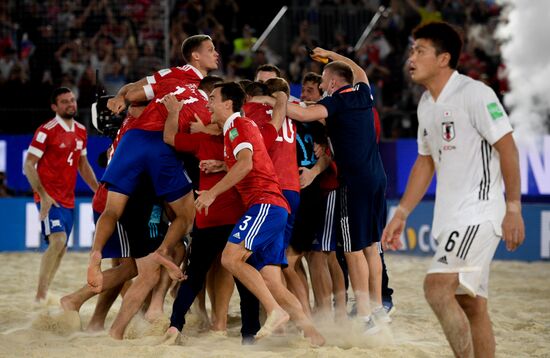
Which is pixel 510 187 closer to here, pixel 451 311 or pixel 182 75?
pixel 451 311

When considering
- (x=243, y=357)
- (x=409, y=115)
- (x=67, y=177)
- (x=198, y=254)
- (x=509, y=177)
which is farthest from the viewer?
(x=409, y=115)

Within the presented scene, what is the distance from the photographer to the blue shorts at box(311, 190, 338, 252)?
8.04m

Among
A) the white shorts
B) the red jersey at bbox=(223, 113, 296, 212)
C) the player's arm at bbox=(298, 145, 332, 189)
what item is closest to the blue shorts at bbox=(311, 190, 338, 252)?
the player's arm at bbox=(298, 145, 332, 189)

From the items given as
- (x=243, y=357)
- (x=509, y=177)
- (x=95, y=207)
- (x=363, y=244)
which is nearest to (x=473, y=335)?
(x=509, y=177)

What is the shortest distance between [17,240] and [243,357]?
9354 mm

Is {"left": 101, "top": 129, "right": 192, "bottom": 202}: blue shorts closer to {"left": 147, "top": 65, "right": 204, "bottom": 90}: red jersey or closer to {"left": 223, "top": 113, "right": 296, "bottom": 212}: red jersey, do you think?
{"left": 147, "top": 65, "right": 204, "bottom": 90}: red jersey

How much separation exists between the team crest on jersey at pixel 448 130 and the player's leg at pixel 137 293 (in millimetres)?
2944

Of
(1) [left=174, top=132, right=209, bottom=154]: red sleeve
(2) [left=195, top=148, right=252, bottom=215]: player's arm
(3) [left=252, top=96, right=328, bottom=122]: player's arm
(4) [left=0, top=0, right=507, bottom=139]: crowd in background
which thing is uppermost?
(4) [left=0, top=0, right=507, bottom=139]: crowd in background

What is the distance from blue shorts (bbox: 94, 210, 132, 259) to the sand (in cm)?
59

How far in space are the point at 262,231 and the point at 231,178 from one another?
478 mm

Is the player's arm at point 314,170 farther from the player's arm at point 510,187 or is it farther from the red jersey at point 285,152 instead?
the player's arm at point 510,187

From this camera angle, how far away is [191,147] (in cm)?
736

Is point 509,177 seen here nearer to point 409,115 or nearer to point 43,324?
point 43,324

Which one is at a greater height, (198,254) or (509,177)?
(509,177)
